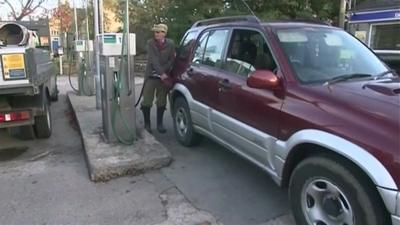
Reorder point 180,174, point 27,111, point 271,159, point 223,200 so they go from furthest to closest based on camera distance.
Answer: point 27,111
point 180,174
point 223,200
point 271,159

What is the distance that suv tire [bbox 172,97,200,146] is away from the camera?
5766 mm

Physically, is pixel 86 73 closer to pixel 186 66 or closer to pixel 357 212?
pixel 186 66

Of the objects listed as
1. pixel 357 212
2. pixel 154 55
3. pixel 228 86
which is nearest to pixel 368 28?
pixel 154 55

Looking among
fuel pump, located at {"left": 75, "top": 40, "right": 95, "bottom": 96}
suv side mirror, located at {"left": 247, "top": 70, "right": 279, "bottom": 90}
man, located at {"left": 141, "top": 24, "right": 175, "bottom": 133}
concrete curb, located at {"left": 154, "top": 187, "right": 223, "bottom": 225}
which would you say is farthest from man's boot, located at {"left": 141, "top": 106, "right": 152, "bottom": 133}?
fuel pump, located at {"left": 75, "top": 40, "right": 95, "bottom": 96}

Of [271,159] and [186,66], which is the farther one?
[186,66]

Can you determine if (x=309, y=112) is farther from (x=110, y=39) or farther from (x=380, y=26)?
(x=380, y=26)

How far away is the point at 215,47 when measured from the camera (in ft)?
16.9

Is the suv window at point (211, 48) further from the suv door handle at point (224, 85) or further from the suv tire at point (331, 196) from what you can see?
the suv tire at point (331, 196)

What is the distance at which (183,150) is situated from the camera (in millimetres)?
5895

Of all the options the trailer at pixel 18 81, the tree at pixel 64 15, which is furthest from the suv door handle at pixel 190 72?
the tree at pixel 64 15

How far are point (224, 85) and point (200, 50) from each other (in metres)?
1.15

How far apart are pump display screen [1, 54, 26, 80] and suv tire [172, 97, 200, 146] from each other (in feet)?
6.88

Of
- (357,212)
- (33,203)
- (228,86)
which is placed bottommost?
(33,203)

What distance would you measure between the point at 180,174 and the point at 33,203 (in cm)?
165
